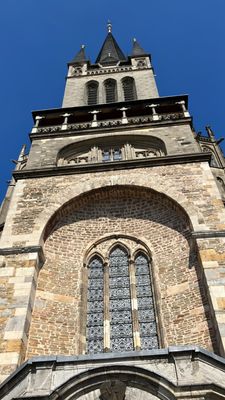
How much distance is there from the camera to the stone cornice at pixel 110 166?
42.6 ft

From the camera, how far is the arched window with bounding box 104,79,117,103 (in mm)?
22092

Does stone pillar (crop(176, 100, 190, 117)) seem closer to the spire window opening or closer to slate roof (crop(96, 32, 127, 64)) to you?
the spire window opening

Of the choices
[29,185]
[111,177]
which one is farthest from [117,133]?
[29,185]

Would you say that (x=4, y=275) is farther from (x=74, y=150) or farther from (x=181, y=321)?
(x=74, y=150)

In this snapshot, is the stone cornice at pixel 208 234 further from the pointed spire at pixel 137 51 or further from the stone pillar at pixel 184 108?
the pointed spire at pixel 137 51

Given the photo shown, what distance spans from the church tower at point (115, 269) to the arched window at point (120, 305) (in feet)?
0.08

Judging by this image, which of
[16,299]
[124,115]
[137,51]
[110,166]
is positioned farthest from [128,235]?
[137,51]

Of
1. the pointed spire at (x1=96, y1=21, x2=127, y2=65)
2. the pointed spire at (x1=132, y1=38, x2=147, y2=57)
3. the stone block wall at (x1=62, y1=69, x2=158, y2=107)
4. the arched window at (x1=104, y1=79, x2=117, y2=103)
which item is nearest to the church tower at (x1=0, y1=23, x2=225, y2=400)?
the stone block wall at (x1=62, y1=69, x2=158, y2=107)

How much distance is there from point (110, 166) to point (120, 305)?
4250mm

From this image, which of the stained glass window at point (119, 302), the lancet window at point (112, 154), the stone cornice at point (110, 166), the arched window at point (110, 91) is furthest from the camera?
the arched window at point (110, 91)

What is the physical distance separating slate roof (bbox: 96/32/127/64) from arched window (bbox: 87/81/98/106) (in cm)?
478

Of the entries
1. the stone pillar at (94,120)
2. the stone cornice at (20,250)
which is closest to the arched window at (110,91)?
the stone pillar at (94,120)

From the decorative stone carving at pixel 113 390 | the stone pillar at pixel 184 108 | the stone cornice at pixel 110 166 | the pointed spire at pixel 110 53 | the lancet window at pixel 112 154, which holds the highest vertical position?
the pointed spire at pixel 110 53

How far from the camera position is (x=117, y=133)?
15.2 m
